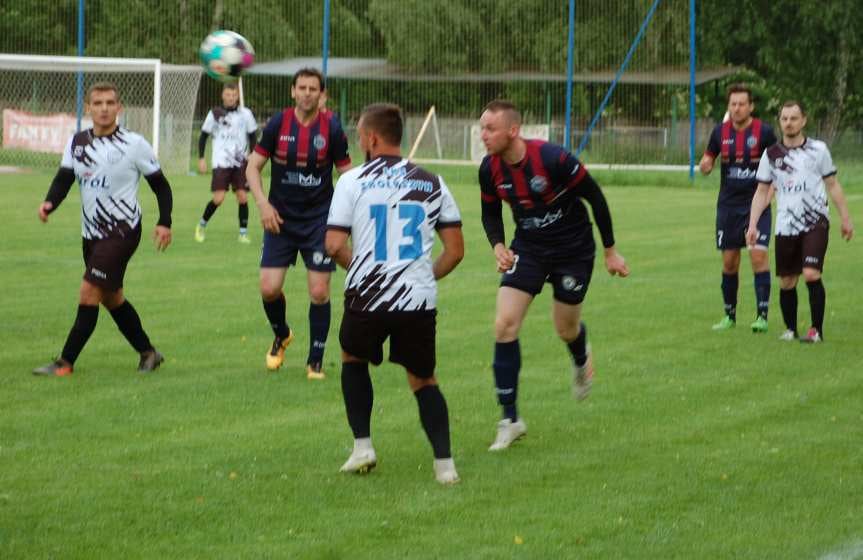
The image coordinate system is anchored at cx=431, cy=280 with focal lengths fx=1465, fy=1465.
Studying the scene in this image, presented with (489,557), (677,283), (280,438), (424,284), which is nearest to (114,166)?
(280,438)

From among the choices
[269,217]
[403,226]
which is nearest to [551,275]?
[403,226]

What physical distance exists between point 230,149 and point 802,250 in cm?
1041

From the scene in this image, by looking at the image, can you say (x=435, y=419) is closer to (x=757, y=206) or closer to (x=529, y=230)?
(x=529, y=230)

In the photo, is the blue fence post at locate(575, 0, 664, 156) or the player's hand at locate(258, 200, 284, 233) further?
the blue fence post at locate(575, 0, 664, 156)

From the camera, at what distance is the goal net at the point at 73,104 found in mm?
34812

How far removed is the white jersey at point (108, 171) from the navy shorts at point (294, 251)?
931 millimetres

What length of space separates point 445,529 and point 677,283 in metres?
9.94

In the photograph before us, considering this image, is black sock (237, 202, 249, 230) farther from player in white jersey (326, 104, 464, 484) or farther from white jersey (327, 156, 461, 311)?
white jersey (327, 156, 461, 311)

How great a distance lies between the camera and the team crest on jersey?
7816mm

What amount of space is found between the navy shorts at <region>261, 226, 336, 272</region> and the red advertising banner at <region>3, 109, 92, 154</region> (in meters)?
27.5

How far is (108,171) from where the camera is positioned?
9.70 meters

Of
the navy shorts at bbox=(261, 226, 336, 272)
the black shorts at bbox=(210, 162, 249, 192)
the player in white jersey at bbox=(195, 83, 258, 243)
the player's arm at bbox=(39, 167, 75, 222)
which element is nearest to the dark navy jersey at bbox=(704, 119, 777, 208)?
the navy shorts at bbox=(261, 226, 336, 272)

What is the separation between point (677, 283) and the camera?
15617 mm

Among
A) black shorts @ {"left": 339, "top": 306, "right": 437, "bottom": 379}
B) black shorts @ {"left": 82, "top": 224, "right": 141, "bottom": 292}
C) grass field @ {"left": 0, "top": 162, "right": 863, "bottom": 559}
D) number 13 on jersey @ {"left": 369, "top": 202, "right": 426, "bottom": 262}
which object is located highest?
number 13 on jersey @ {"left": 369, "top": 202, "right": 426, "bottom": 262}
